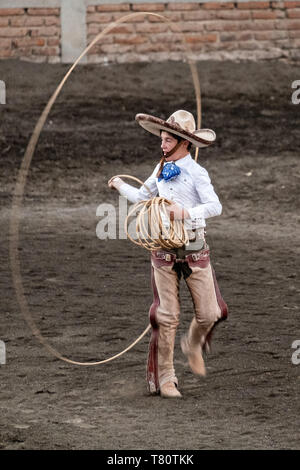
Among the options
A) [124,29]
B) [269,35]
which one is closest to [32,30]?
[124,29]

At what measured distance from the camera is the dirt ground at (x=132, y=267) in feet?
20.1

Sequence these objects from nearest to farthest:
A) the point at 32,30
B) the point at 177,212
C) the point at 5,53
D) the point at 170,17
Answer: the point at 177,212
the point at 170,17
the point at 32,30
the point at 5,53

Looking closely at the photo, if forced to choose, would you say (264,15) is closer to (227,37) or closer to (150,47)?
(227,37)

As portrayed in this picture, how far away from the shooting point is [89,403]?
21.1ft

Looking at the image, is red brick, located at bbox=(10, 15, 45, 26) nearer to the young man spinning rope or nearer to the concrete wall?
the concrete wall

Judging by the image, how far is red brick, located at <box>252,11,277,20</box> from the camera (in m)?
16.1

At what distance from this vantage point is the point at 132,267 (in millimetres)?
10008

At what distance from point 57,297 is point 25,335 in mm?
1106

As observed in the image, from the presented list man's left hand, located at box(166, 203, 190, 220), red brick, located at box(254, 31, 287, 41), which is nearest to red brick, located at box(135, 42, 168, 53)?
red brick, located at box(254, 31, 287, 41)

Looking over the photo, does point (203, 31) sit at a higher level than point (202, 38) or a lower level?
higher

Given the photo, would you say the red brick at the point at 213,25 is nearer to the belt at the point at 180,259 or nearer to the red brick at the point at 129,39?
the red brick at the point at 129,39

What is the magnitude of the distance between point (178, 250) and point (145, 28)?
Result: 10183 mm
